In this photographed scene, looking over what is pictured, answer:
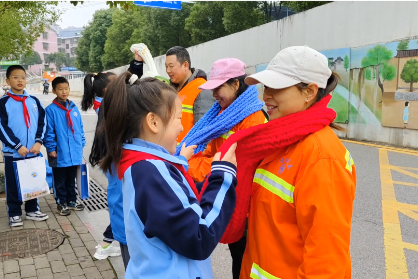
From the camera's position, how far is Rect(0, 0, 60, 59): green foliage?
24.7 ft

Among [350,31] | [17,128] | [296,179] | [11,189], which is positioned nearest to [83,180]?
[11,189]

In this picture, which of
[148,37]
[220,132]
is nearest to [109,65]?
[148,37]

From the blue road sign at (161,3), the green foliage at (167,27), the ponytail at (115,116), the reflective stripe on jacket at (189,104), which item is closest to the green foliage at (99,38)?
the green foliage at (167,27)

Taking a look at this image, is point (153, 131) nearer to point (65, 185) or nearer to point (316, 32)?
point (65, 185)

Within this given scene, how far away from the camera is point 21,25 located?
878 centimetres

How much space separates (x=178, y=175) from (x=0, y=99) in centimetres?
379

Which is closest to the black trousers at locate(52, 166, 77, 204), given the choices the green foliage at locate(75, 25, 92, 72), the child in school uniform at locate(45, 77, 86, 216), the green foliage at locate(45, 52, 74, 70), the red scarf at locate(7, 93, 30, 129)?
the child in school uniform at locate(45, 77, 86, 216)

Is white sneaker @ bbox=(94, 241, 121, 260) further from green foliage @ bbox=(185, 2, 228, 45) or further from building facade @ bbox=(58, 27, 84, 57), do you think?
building facade @ bbox=(58, 27, 84, 57)

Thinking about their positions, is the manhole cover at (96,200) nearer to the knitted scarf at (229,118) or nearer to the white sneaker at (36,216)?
the white sneaker at (36,216)

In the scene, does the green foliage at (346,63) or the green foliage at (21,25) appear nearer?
the green foliage at (21,25)

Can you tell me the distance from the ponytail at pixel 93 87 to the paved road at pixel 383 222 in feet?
6.52

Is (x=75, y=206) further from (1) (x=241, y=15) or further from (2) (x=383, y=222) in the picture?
(1) (x=241, y=15)

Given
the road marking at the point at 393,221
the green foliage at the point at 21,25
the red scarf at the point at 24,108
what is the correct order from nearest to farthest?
the road marking at the point at 393,221 < the red scarf at the point at 24,108 < the green foliage at the point at 21,25

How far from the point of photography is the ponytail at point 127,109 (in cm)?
143
